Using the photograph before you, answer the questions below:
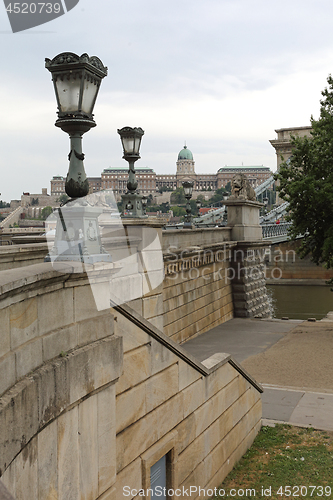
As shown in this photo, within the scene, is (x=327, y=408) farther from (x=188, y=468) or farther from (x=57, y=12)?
(x=57, y=12)

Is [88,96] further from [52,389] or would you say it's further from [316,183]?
[316,183]

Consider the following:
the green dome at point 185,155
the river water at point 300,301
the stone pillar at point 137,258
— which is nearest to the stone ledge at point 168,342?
the stone pillar at point 137,258

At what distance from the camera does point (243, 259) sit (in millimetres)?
21594

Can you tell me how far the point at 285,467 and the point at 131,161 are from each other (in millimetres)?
6728

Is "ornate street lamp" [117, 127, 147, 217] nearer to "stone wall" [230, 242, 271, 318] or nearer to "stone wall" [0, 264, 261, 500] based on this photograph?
"stone wall" [0, 264, 261, 500]

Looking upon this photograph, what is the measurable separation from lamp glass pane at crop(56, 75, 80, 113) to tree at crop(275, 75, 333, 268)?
47.1ft

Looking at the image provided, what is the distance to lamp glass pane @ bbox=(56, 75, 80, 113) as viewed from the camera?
446cm

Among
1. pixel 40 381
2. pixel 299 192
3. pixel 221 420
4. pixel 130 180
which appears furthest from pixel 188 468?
pixel 299 192

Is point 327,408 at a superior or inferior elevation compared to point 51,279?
inferior

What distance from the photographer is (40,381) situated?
12.0ft

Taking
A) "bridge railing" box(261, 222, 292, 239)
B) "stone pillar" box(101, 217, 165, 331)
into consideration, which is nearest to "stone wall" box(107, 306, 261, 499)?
"stone pillar" box(101, 217, 165, 331)

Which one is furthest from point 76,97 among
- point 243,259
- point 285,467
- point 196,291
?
point 243,259

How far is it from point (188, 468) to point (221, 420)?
113 centimetres

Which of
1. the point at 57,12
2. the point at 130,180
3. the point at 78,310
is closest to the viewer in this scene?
the point at 57,12
